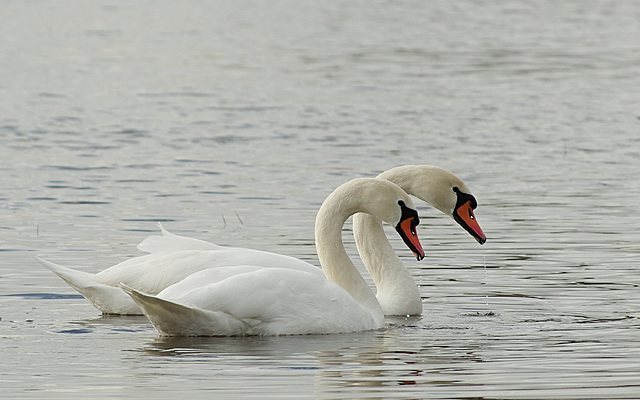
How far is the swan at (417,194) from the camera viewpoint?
10.9m

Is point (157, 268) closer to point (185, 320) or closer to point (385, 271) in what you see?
point (185, 320)

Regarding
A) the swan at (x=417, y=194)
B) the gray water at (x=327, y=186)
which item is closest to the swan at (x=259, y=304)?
the gray water at (x=327, y=186)

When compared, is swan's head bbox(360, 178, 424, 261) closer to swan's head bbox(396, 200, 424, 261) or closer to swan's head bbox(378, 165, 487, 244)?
swan's head bbox(396, 200, 424, 261)

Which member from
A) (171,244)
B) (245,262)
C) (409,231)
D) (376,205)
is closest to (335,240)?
(376,205)

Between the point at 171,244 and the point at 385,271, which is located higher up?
the point at 171,244

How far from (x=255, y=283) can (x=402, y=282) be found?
196cm

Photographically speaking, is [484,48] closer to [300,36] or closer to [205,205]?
[300,36]

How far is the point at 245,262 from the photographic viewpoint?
979cm

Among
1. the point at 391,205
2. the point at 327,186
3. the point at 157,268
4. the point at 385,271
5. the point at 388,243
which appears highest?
the point at 391,205

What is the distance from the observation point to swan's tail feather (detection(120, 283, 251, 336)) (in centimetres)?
876

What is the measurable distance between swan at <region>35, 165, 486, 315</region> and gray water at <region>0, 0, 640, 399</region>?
25 centimetres

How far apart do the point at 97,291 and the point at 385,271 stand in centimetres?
218

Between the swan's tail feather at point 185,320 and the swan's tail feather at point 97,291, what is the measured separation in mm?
1028

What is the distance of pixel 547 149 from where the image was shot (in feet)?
66.3
